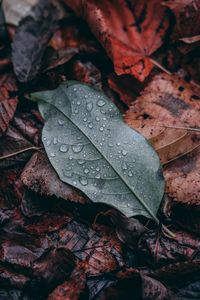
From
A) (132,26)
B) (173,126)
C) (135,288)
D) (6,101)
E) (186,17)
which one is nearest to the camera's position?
(135,288)

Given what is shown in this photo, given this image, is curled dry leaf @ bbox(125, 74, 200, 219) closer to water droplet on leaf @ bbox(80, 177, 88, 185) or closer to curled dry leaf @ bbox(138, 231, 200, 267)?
curled dry leaf @ bbox(138, 231, 200, 267)

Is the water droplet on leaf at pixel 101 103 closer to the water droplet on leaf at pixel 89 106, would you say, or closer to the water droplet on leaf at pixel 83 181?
the water droplet on leaf at pixel 89 106

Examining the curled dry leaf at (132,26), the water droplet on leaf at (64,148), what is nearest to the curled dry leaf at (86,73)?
the curled dry leaf at (132,26)

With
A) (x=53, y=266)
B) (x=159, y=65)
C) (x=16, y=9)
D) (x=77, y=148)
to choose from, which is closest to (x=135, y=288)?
(x=53, y=266)

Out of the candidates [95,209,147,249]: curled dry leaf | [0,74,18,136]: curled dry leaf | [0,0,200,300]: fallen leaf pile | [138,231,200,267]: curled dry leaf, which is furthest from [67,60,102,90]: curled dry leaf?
[138,231,200,267]: curled dry leaf

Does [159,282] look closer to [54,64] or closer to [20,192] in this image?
[20,192]

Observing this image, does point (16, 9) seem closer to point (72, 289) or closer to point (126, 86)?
point (126, 86)

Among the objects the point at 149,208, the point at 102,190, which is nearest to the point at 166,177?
the point at 149,208

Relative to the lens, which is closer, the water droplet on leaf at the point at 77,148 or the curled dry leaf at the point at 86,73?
the water droplet on leaf at the point at 77,148
